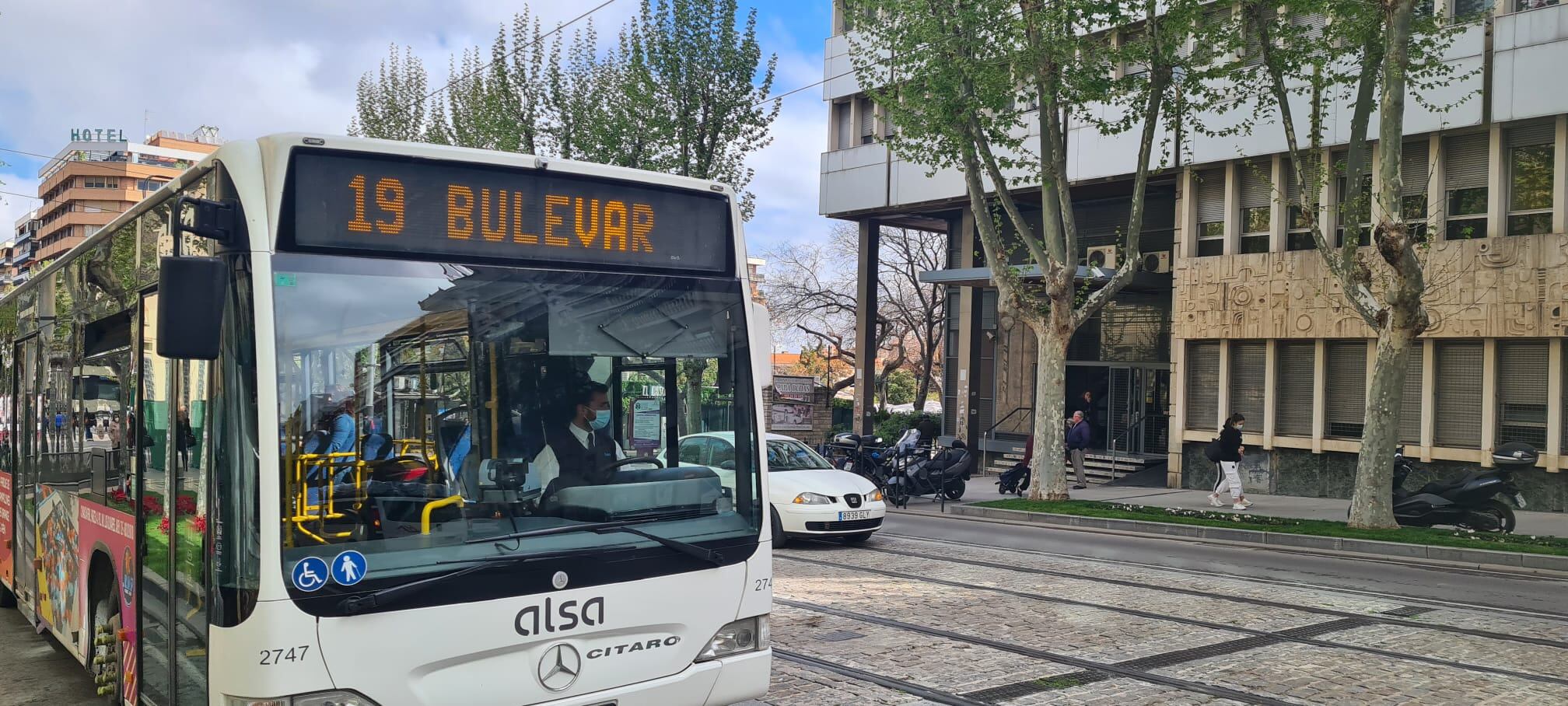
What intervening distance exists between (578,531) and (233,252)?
1530mm

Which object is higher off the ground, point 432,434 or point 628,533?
point 432,434

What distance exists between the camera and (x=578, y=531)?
436cm

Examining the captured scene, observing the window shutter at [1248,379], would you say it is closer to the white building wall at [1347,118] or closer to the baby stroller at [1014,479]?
the white building wall at [1347,118]

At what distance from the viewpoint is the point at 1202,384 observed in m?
23.7

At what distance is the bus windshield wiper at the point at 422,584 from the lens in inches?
151

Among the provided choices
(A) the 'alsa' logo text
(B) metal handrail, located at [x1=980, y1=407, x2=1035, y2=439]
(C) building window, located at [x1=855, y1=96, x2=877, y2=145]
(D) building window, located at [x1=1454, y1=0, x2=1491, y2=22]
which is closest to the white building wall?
(D) building window, located at [x1=1454, y1=0, x2=1491, y2=22]

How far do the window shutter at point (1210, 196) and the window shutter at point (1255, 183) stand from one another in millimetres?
522

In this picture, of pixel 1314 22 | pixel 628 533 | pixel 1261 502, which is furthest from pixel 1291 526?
pixel 628 533

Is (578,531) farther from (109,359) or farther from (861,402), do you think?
(861,402)

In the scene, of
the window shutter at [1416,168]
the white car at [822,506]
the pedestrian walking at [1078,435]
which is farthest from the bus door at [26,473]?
the window shutter at [1416,168]

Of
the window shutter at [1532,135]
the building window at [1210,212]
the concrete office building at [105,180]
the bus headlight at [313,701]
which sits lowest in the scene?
the bus headlight at [313,701]

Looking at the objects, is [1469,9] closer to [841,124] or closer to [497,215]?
[841,124]

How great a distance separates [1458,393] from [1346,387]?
1.99 meters

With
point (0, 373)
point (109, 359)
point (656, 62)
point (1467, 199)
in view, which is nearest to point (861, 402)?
point (656, 62)
